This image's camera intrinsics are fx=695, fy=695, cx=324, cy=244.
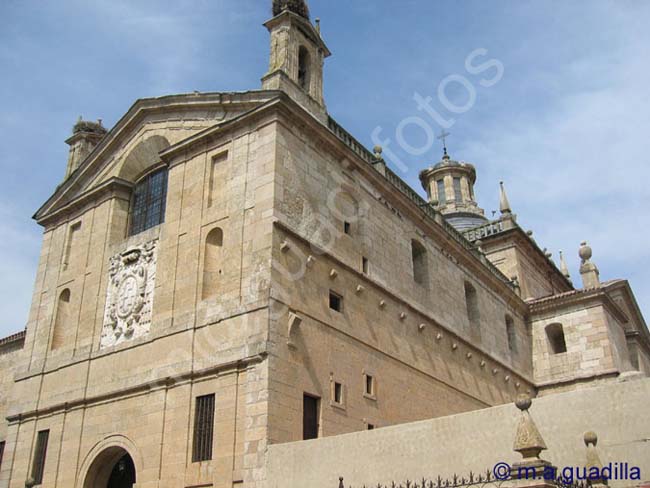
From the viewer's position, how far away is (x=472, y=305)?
24.7 metres

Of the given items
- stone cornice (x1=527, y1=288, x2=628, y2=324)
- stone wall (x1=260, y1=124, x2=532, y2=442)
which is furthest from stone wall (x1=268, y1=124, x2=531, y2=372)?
stone cornice (x1=527, y1=288, x2=628, y2=324)

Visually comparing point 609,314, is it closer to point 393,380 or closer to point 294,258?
point 393,380

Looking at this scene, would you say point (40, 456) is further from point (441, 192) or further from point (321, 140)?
point (441, 192)

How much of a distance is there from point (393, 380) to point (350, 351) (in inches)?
82.9

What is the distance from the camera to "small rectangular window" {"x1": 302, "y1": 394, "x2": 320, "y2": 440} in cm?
1438

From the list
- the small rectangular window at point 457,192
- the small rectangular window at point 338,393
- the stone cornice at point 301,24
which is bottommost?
the small rectangular window at point 338,393

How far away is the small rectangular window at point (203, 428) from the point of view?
552 inches

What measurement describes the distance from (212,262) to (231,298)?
154 cm

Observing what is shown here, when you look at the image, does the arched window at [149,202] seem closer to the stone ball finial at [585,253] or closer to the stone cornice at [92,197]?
the stone cornice at [92,197]

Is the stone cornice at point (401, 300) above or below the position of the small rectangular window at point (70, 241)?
below

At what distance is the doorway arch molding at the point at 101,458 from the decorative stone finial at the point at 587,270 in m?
19.9

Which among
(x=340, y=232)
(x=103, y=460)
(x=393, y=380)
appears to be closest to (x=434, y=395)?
(x=393, y=380)

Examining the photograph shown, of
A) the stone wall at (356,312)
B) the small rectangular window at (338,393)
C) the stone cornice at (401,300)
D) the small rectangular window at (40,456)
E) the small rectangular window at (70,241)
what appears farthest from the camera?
the small rectangular window at (70,241)

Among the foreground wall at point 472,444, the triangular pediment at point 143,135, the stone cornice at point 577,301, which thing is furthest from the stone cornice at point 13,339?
the stone cornice at point 577,301
